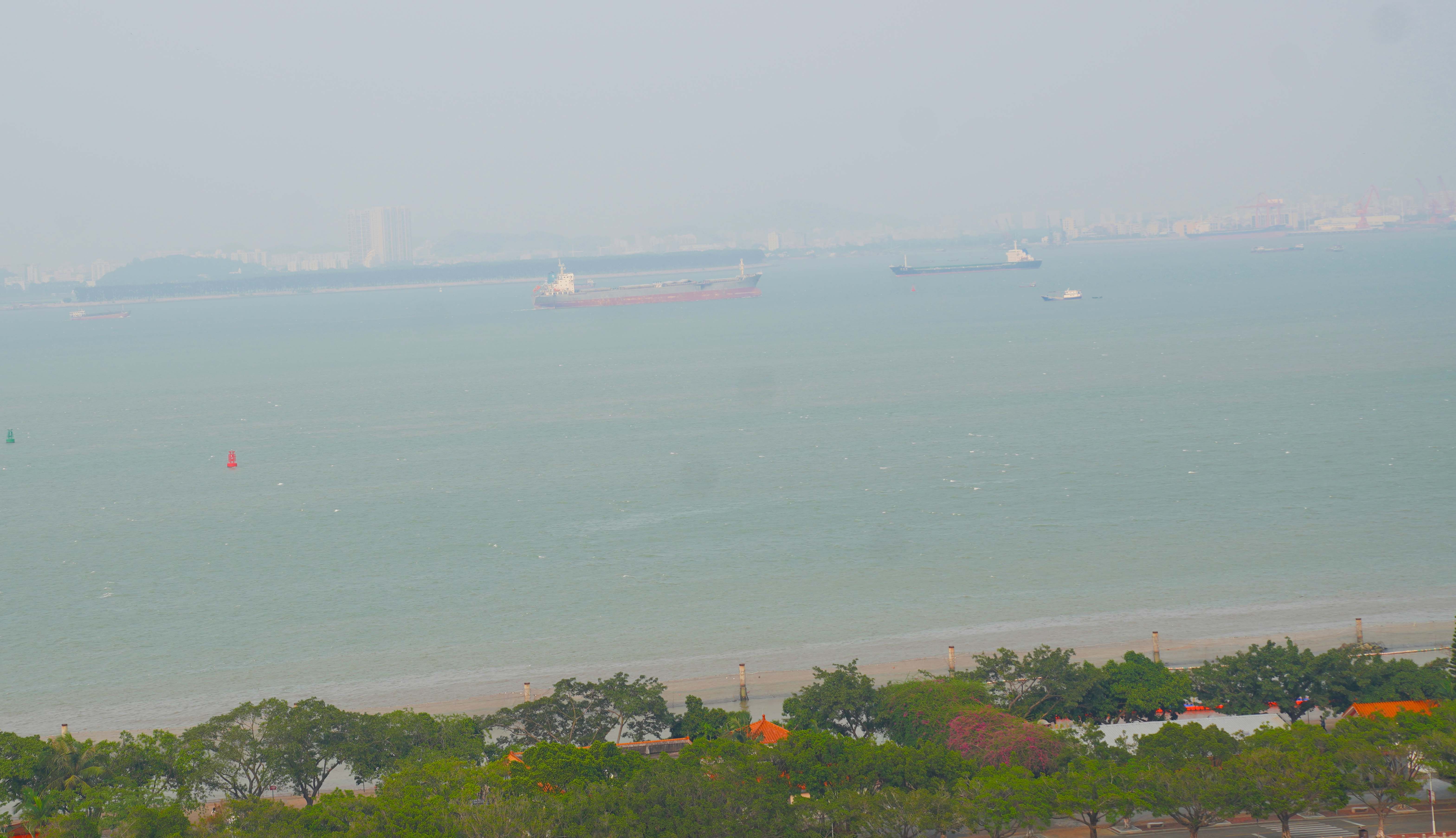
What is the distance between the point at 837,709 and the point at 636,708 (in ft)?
7.65

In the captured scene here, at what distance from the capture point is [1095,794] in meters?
10.6

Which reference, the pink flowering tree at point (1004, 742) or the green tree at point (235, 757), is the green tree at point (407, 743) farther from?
the pink flowering tree at point (1004, 742)

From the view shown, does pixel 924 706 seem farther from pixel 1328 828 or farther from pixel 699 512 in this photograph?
pixel 699 512

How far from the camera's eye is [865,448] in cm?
3347

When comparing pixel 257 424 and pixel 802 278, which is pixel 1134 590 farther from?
pixel 802 278

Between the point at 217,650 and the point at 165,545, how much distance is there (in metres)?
7.30

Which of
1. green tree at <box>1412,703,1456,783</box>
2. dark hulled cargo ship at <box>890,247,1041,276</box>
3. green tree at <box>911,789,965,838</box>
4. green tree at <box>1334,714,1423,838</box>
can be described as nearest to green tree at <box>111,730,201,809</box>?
green tree at <box>911,789,965,838</box>

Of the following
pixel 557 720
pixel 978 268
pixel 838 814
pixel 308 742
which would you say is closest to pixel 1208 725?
pixel 838 814

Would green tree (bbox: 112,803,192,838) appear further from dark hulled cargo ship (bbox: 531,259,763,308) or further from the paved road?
dark hulled cargo ship (bbox: 531,259,763,308)

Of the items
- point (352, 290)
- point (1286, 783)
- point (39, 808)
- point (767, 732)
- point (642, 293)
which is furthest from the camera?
point (352, 290)

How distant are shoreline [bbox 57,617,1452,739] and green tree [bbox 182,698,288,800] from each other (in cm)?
274

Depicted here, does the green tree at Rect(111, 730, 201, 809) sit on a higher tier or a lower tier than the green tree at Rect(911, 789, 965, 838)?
lower

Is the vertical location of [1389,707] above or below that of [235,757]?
above

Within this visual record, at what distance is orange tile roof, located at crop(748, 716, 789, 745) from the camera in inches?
527
